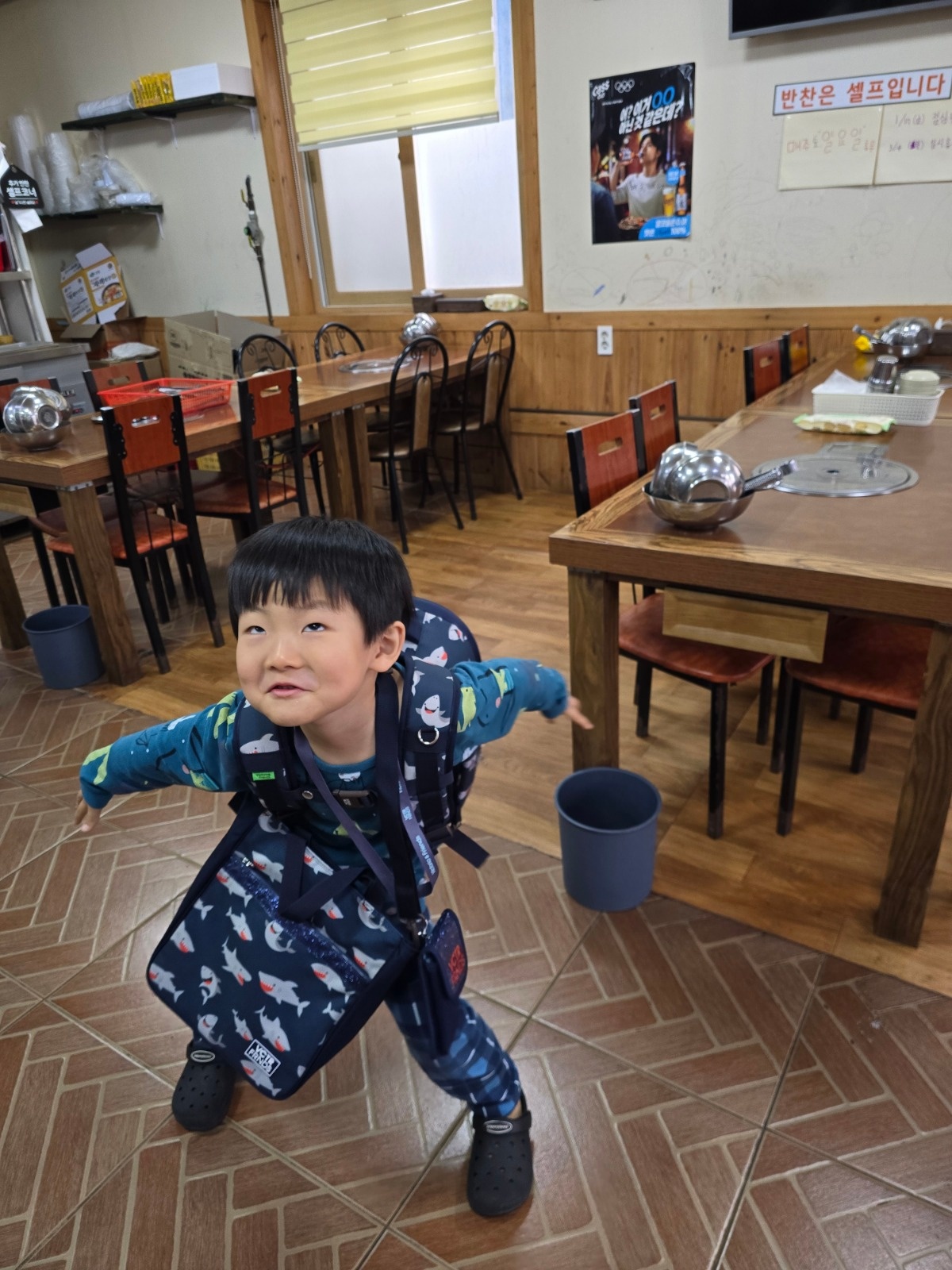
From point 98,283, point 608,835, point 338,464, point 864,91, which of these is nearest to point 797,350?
point 864,91

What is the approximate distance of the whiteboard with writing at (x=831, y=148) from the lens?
133 inches

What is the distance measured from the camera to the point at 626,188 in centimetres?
394

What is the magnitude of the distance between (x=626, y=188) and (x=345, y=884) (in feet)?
12.9

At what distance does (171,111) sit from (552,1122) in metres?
5.95

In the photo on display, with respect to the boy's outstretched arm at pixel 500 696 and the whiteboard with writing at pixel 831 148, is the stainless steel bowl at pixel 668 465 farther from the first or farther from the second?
the whiteboard with writing at pixel 831 148

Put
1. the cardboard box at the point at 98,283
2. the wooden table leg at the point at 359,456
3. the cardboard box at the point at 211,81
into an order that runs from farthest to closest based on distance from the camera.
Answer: the cardboard box at the point at 98,283 → the cardboard box at the point at 211,81 → the wooden table leg at the point at 359,456

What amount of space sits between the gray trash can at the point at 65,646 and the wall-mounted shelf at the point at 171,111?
3525mm

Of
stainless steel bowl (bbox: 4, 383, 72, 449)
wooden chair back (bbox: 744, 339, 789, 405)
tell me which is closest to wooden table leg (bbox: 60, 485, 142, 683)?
stainless steel bowl (bbox: 4, 383, 72, 449)

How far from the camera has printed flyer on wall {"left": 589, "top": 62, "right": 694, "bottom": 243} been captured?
371 cm

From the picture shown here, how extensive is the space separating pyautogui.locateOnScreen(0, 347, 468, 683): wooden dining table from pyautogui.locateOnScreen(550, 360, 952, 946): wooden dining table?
179 centimetres

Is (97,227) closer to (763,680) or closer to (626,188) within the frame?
(626,188)

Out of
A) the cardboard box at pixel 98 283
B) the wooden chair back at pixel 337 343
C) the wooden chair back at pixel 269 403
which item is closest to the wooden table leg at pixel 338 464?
the wooden chair back at pixel 269 403

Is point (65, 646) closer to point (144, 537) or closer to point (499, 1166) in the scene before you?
point (144, 537)

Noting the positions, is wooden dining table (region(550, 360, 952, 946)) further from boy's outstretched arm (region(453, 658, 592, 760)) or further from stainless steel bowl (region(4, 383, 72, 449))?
stainless steel bowl (region(4, 383, 72, 449))
